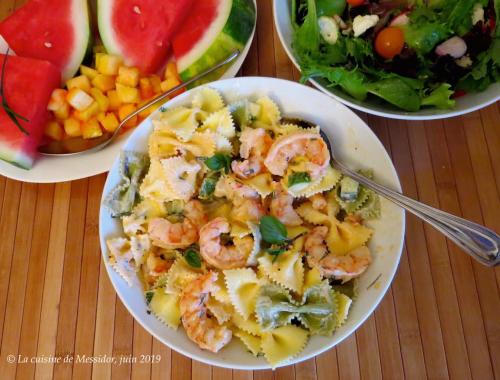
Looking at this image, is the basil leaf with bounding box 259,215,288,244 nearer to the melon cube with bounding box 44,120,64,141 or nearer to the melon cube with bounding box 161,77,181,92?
the melon cube with bounding box 161,77,181,92

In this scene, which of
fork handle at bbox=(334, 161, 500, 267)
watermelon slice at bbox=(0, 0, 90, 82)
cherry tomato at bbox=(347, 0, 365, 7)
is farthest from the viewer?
watermelon slice at bbox=(0, 0, 90, 82)

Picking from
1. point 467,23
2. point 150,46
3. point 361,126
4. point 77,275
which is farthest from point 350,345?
point 150,46

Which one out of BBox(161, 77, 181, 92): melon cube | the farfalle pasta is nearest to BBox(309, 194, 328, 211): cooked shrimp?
the farfalle pasta

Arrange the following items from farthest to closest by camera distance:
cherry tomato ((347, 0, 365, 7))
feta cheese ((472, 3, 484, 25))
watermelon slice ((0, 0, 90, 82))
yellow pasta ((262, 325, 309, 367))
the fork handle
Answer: watermelon slice ((0, 0, 90, 82)), cherry tomato ((347, 0, 365, 7)), feta cheese ((472, 3, 484, 25)), yellow pasta ((262, 325, 309, 367)), the fork handle

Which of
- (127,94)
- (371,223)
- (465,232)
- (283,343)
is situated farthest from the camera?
(127,94)

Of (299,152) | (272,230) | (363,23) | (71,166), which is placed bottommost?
(71,166)

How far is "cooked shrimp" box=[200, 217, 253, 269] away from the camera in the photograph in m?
1.11

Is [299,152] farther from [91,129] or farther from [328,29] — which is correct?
[91,129]

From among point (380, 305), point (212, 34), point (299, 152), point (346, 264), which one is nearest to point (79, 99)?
point (212, 34)

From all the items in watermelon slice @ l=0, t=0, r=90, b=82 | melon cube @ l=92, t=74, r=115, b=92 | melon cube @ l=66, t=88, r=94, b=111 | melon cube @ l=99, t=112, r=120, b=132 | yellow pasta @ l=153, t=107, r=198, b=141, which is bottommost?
melon cube @ l=99, t=112, r=120, b=132

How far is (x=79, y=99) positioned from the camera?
1368 millimetres

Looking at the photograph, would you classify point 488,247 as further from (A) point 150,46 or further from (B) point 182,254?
(A) point 150,46

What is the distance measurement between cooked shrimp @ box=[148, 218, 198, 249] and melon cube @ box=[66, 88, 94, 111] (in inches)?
17.6

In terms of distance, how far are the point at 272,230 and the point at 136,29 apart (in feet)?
2.61
